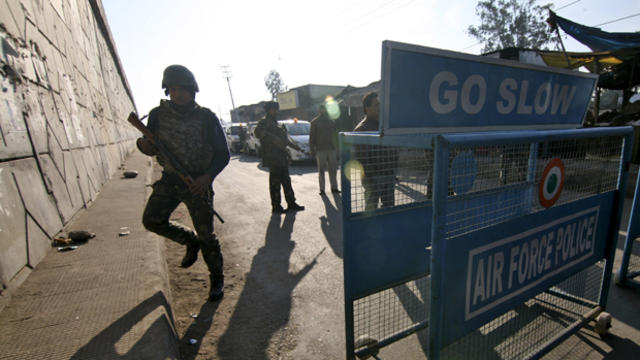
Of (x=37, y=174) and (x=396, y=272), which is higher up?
(x=37, y=174)

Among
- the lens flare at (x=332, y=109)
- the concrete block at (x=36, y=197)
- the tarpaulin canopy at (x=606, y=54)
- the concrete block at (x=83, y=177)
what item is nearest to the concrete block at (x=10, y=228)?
the concrete block at (x=36, y=197)

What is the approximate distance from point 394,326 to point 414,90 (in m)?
1.75

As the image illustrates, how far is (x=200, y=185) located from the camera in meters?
2.33

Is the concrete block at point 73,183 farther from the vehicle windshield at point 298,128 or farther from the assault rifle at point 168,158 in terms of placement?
the vehicle windshield at point 298,128

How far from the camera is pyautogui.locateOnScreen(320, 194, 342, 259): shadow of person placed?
356 cm

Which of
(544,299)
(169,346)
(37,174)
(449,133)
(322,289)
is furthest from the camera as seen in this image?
(37,174)

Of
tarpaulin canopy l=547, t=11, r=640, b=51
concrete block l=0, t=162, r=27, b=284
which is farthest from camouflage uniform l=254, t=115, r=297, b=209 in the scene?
tarpaulin canopy l=547, t=11, r=640, b=51

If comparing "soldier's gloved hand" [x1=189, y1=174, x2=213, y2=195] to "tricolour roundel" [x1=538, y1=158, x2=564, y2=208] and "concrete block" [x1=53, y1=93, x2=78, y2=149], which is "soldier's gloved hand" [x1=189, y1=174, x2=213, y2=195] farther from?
"concrete block" [x1=53, y1=93, x2=78, y2=149]

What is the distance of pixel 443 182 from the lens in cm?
116

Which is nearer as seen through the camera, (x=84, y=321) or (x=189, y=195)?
(x=84, y=321)

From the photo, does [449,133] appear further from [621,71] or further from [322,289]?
[621,71]

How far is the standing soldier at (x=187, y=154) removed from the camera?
7.79ft

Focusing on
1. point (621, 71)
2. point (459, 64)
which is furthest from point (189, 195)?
point (621, 71)

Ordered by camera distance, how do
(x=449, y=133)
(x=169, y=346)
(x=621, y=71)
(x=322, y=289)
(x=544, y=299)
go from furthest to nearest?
1. (x=621, y=71)
2. (x=322, y=289)
3. (x=544, y=299)
4. (x=169, y=346)
5. (x=449, y=133)
